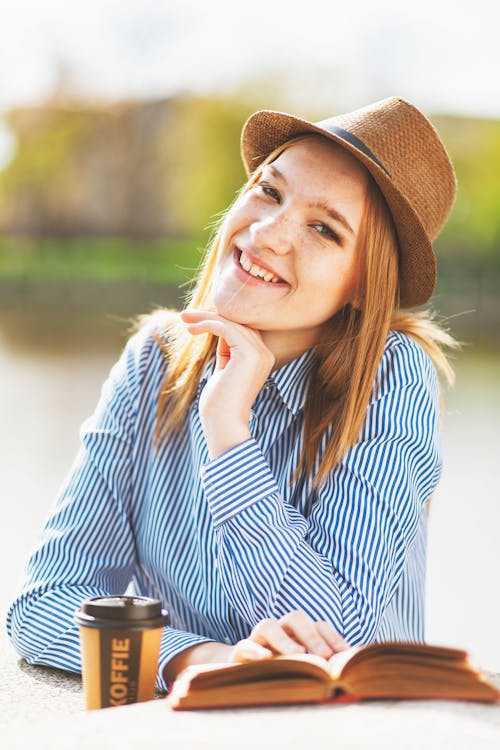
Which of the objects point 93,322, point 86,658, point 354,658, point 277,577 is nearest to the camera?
point 354,658

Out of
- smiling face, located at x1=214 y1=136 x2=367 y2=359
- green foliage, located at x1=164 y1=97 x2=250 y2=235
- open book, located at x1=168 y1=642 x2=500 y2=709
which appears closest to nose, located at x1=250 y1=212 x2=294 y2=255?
smiling face, located at x1=214 y1=136 x2=367 y2=359

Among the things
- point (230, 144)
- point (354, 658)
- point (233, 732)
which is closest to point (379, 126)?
point (354, 658)

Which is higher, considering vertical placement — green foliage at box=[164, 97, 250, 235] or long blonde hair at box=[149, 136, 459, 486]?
long blonde hair at box=[149, 136, 459, 486]

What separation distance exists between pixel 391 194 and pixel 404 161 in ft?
0.25

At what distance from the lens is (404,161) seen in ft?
5.82

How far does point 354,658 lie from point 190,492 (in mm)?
712

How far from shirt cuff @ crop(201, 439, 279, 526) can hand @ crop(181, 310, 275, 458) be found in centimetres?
3

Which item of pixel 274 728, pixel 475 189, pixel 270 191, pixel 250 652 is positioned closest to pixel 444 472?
pixel 270 191

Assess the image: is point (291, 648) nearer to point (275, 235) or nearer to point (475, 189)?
point (275, 235)

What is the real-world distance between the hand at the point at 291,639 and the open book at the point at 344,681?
0.17 meters

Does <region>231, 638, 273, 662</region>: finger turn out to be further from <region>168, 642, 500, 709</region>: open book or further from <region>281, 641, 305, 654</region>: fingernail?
<region>168, 642, 500, 709</region>: open book

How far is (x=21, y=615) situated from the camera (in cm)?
173

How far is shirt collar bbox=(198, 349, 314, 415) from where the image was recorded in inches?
71.8

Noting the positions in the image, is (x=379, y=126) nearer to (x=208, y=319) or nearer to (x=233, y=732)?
(x=208, y=319)
